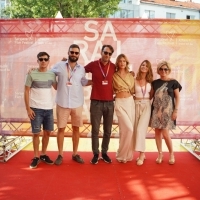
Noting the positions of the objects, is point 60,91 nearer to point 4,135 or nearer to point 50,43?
point 50,43

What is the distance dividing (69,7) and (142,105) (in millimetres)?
10504

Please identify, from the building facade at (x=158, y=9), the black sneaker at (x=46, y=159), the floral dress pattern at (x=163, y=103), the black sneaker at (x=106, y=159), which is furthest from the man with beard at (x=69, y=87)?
the building facade at (x=158, y=9)

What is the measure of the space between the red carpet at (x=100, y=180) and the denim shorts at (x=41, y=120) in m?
0.53

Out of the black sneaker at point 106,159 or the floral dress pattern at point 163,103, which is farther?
the black sneaker at point 106,159

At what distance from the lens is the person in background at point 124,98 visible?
433cm

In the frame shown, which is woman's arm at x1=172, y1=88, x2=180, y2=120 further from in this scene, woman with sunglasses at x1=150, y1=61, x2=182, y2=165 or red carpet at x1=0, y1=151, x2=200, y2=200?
red carpet at x1=0, y1=151, x2=200, y2=200

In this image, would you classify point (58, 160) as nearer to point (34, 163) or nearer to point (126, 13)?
point (34, 163)

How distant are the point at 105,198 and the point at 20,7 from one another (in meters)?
13.6

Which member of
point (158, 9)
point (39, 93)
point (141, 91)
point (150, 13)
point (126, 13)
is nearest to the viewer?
point (39, 93)

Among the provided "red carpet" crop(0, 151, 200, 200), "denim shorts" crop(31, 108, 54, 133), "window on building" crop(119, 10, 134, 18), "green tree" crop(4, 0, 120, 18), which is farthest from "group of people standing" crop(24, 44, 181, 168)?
"window on building" crop(119, 10, 134, 18)

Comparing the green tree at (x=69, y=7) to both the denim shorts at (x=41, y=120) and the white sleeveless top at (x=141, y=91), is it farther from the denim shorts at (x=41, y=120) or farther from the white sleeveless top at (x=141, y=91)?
the denim shorts at (x=41, y=120)

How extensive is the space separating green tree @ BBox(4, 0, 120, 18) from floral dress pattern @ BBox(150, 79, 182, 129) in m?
10.2

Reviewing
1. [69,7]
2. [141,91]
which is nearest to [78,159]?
[141,91]

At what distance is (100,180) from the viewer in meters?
3.80
